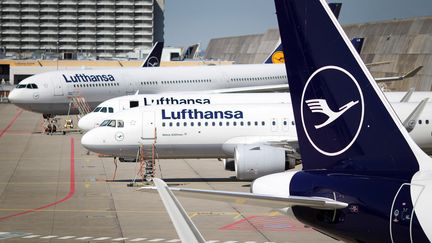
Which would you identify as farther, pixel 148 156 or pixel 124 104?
pixel 124 104

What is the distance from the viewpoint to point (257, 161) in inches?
1244

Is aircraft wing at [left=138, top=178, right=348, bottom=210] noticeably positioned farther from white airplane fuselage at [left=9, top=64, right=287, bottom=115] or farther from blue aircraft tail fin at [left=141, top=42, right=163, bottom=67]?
blue aircraft tail fin at [left=141, top=42, right=163, bottom=67]

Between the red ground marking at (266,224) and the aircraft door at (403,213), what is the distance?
44.3 ft

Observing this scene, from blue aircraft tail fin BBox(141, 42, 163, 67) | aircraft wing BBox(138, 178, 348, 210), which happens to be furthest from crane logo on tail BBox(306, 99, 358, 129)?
blue aircraft tail fin BBox(141, 42, 163, 67)

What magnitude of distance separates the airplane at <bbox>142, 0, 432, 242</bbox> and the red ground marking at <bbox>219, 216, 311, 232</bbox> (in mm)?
12232

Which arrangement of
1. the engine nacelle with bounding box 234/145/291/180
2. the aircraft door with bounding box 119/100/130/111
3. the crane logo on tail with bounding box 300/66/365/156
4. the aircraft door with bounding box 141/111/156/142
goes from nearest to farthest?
the crane logo on tail with bounding box 300/66/365/156 < the engine nacelle with bounding box 234/145/291/180 < the aircraft door with bounding box 141/111/156/142 < the aircraft door with bounding box 119/100/130/111

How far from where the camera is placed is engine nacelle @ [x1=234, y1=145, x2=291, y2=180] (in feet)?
103

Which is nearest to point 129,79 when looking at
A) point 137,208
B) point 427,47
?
point 427,47

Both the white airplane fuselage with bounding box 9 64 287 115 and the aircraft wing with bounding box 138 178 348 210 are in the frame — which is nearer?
the aircraft wing with bounding box 138 178 348 210

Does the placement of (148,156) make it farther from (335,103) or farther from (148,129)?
(335,103)

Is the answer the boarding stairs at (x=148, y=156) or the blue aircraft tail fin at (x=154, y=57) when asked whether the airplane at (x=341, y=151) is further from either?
the blue aircraft tail fin at (x=154, y=57)

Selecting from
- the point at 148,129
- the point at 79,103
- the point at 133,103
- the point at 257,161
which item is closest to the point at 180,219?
the point at 257,161

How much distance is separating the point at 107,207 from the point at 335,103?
58.0 ft

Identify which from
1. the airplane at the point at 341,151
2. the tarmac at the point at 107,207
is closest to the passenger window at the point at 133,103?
the tarmac at the point at 107,207
